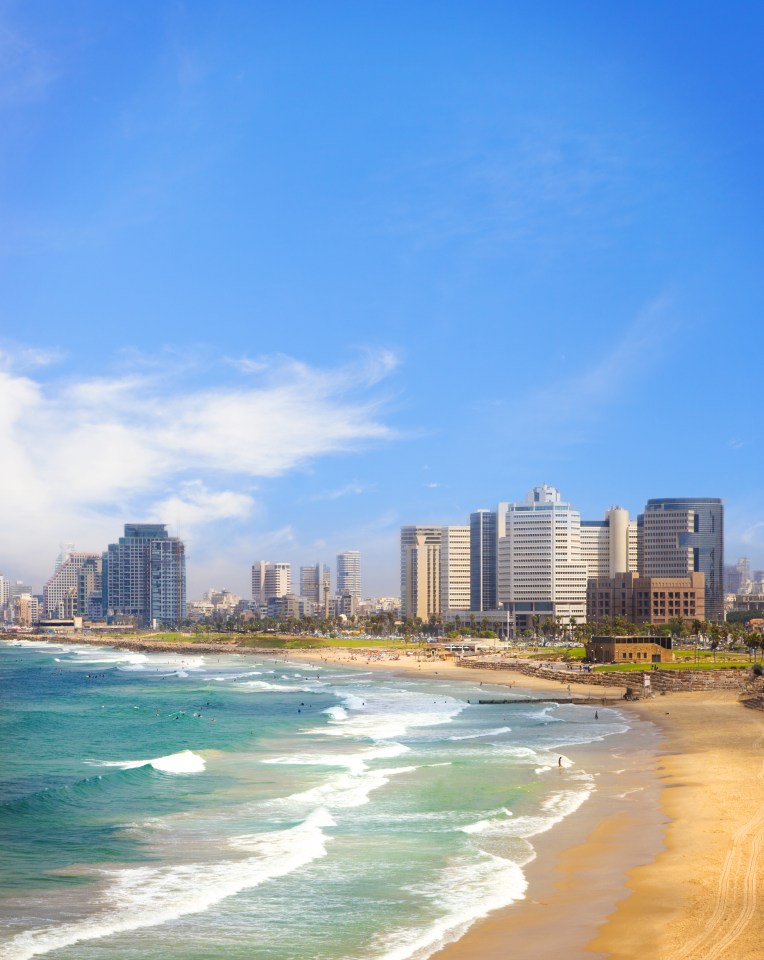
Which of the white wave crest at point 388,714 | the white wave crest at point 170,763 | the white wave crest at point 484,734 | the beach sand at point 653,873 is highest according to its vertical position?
the beach sand at point 653,873

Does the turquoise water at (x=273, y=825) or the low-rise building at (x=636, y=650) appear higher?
the turquoise water at (x=273, y=825)

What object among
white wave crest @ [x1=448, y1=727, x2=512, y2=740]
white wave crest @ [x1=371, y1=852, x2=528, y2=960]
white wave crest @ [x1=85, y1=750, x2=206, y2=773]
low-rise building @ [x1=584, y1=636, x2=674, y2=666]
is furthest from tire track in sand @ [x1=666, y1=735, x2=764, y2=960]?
low-rise building @ [x1=584, y1=636, x2=674, y2=666]

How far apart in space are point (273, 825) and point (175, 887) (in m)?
8.74

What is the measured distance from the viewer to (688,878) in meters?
30.5

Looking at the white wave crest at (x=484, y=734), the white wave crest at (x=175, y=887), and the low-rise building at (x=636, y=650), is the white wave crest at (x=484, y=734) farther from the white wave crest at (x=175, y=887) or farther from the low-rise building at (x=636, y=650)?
the low-rise building at (x=636, y=650)

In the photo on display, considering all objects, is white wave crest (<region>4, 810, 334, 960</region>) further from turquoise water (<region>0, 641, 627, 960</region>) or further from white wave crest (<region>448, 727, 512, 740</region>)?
white wave crest (<region>448, 727, 512, 740</region>)

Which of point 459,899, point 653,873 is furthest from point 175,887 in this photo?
point 653,873

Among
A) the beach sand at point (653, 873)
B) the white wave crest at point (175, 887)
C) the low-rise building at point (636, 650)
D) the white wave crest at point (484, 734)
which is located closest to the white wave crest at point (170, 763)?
the white wave crest at point (484, 734)

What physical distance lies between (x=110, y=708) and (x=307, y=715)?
2018cm

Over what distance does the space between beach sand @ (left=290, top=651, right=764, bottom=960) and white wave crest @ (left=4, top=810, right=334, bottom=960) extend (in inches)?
299

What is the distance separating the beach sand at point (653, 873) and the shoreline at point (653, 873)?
0.15 feet

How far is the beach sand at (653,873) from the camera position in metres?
24.7

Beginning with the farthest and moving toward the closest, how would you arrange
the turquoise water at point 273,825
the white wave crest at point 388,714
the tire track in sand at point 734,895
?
the white wave crest at point 388,714 → the turquoise water at point 273,825 → the tire track in sand at point 734,895

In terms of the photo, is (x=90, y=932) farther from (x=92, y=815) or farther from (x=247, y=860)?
(x=92, y=815)
